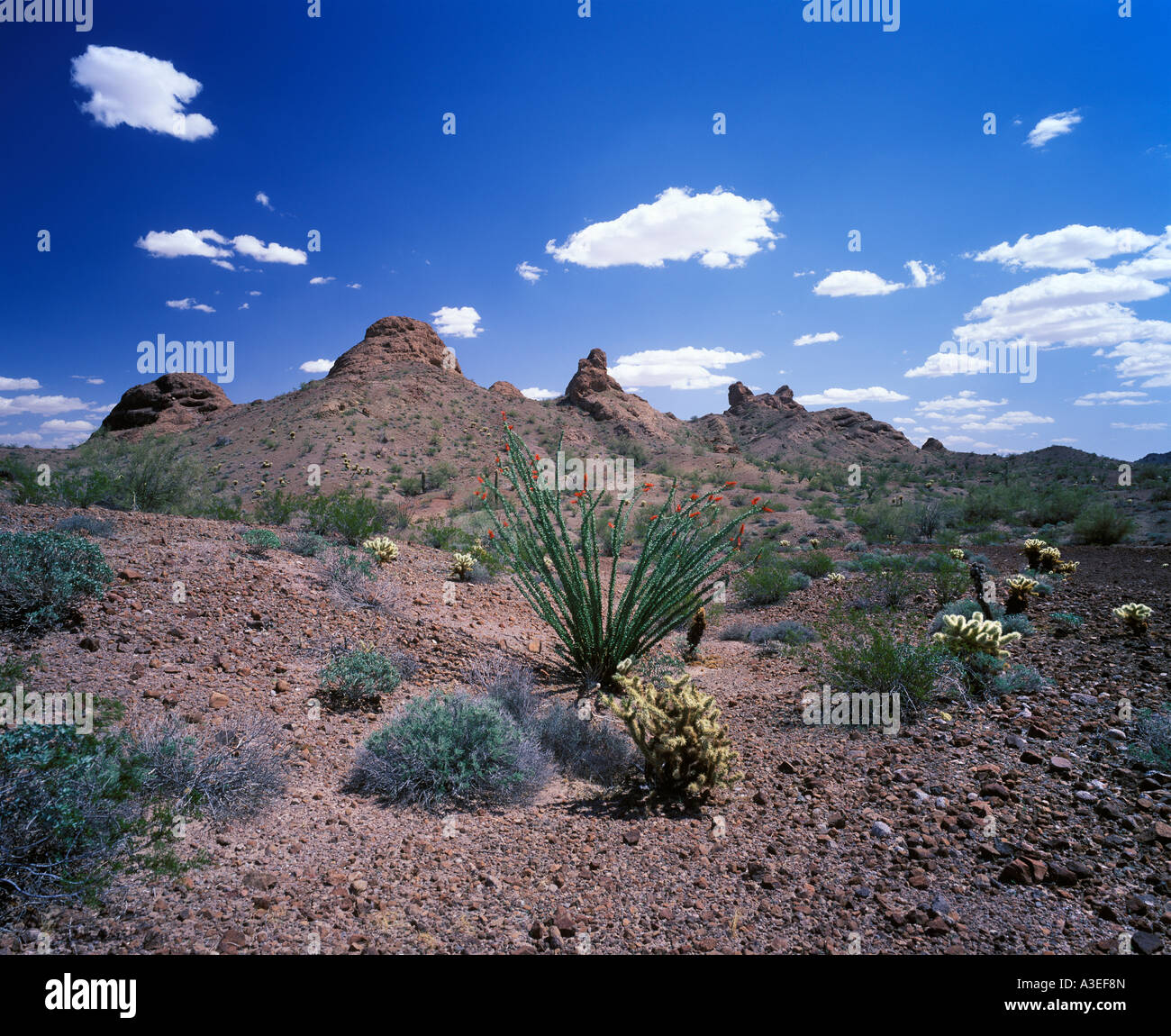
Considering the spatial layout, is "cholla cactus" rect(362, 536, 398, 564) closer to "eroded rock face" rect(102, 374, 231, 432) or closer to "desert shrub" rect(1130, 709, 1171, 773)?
"desert shrub" rect(1130, 709, 1171, 773)

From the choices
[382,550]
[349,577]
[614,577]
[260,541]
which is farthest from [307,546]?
[614,577]

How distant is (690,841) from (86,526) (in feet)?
24.0

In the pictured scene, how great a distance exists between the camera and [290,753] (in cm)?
407

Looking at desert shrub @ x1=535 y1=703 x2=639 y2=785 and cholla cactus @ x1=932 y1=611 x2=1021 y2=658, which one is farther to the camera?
cholla cactus @ x1=932 y1=611 x2=1021 y2=658

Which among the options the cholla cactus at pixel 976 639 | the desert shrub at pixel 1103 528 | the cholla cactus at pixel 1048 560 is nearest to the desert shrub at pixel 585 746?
the cholla cactus at pixel 976 639

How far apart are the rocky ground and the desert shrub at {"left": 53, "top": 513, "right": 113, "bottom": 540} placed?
4.10 feet

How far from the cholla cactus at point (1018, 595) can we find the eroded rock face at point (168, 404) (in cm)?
5612

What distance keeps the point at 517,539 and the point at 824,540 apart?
1449 centimetres

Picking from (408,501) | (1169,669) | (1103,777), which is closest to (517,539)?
(1103,777)

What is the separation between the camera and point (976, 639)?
5168mm

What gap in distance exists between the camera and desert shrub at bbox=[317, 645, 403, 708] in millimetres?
4977

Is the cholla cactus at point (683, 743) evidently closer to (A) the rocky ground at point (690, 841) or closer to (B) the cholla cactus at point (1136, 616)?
(A) the rocky ground at point (690, 841)

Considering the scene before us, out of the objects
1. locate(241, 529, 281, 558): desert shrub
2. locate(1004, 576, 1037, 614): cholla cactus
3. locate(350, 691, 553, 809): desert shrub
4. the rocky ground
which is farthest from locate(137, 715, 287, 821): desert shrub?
locate(1004, 576, 1037, 614): cholla cactus
